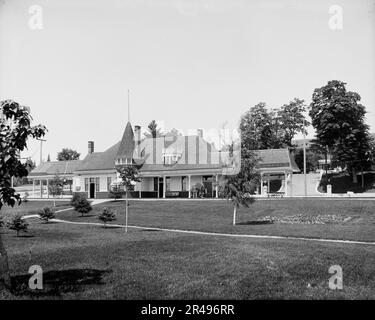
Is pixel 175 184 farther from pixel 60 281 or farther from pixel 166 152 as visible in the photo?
pixel 60 281

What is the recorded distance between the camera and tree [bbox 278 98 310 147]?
235 ft

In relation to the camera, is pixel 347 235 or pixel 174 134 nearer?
pixel 347 235

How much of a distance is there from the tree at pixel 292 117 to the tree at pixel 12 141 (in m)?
67.3

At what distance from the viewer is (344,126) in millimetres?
53469

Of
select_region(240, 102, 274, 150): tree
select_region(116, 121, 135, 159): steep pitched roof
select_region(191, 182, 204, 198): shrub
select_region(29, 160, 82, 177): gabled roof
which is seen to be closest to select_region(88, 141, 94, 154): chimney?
select_region(29, 160, 82, 177): gabled roof

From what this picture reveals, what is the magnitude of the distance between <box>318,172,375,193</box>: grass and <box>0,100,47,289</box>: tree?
49546 millimetres

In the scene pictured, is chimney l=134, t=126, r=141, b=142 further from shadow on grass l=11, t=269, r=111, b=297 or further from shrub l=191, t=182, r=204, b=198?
shadow on grass l=11, t=269, r=111, b=297

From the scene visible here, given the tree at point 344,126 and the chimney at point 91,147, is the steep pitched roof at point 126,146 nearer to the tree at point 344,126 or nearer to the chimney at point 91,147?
the chimney at point 91,147

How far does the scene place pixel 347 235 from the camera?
18891mm

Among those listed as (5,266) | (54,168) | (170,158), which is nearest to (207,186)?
(170,158)

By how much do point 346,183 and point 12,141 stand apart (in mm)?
55026

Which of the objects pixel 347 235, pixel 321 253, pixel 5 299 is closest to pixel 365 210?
pixel 347 235
